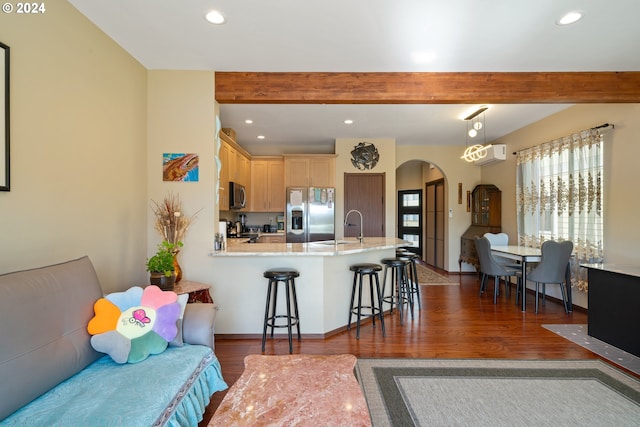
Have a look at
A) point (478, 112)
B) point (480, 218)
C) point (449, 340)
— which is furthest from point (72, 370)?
point (480, 218)

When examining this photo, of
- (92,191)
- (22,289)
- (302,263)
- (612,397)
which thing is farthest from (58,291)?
(612,397)

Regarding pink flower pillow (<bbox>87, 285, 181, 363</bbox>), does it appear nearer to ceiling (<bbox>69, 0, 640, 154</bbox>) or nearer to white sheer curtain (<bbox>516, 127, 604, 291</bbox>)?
ceiling (<bbox>69, 0, 640, 154</bbox>)

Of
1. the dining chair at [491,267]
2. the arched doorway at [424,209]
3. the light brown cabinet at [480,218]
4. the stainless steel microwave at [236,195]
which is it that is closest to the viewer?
the dining chair at [491,267]

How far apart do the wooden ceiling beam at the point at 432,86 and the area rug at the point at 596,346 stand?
98.4 inches

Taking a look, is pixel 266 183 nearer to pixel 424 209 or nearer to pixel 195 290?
pixel 195 290

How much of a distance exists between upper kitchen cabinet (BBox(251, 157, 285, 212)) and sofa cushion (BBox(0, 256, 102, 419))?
4757mm

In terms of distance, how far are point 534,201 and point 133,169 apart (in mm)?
5611

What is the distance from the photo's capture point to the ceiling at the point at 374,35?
2244 mm

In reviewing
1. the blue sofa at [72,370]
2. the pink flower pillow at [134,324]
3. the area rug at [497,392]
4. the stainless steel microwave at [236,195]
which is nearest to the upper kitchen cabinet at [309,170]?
the stainless steel microwave at [236,195]

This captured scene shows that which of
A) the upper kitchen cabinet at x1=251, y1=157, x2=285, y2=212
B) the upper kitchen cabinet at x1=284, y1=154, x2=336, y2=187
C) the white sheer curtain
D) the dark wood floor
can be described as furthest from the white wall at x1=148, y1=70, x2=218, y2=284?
the white sheer curtain

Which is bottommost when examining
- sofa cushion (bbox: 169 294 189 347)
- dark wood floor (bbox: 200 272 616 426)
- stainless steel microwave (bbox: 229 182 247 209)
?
dark wood floor (bbox: 200 272 616 426)

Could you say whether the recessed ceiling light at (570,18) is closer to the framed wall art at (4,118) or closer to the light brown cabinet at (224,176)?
the framed wall art at (4,118)

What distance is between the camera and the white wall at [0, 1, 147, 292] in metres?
1.87

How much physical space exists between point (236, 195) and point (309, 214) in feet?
4.78
